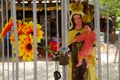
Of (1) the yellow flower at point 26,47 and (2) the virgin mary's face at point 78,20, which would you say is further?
(2) the virgin mary's face at point 78,20

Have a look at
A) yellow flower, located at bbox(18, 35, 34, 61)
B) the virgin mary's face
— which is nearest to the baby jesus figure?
the virgin mary's face

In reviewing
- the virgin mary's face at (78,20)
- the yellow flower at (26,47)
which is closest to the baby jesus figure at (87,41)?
the virgin mary's face at (78,20)

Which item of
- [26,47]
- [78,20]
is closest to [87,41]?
[78,20]

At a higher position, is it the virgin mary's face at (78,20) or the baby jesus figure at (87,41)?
the virgin mary's face at (78,20)

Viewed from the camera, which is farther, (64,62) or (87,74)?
(87,74)

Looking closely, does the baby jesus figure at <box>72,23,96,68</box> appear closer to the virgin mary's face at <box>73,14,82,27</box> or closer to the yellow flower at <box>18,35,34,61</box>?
the virgin mary's face at <box>73,14,82,27</box>

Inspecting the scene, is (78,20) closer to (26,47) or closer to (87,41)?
(87,41)

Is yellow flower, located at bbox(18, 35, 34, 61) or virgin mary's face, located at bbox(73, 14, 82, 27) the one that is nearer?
yellow flower, located at bbox(18, 35, 34, 61)

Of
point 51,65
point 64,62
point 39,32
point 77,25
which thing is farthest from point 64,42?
point 51,65

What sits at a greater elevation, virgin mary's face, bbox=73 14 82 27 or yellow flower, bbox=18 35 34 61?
virgin mary's face, bbox=73 14 82 27

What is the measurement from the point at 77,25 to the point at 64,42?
319 mm

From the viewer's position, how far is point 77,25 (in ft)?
3.50

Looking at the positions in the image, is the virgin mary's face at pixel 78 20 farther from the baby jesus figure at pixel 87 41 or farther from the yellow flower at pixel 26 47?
the yellow flower at pixel 26 47

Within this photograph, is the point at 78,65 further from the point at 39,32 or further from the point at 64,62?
the point at 64,62
